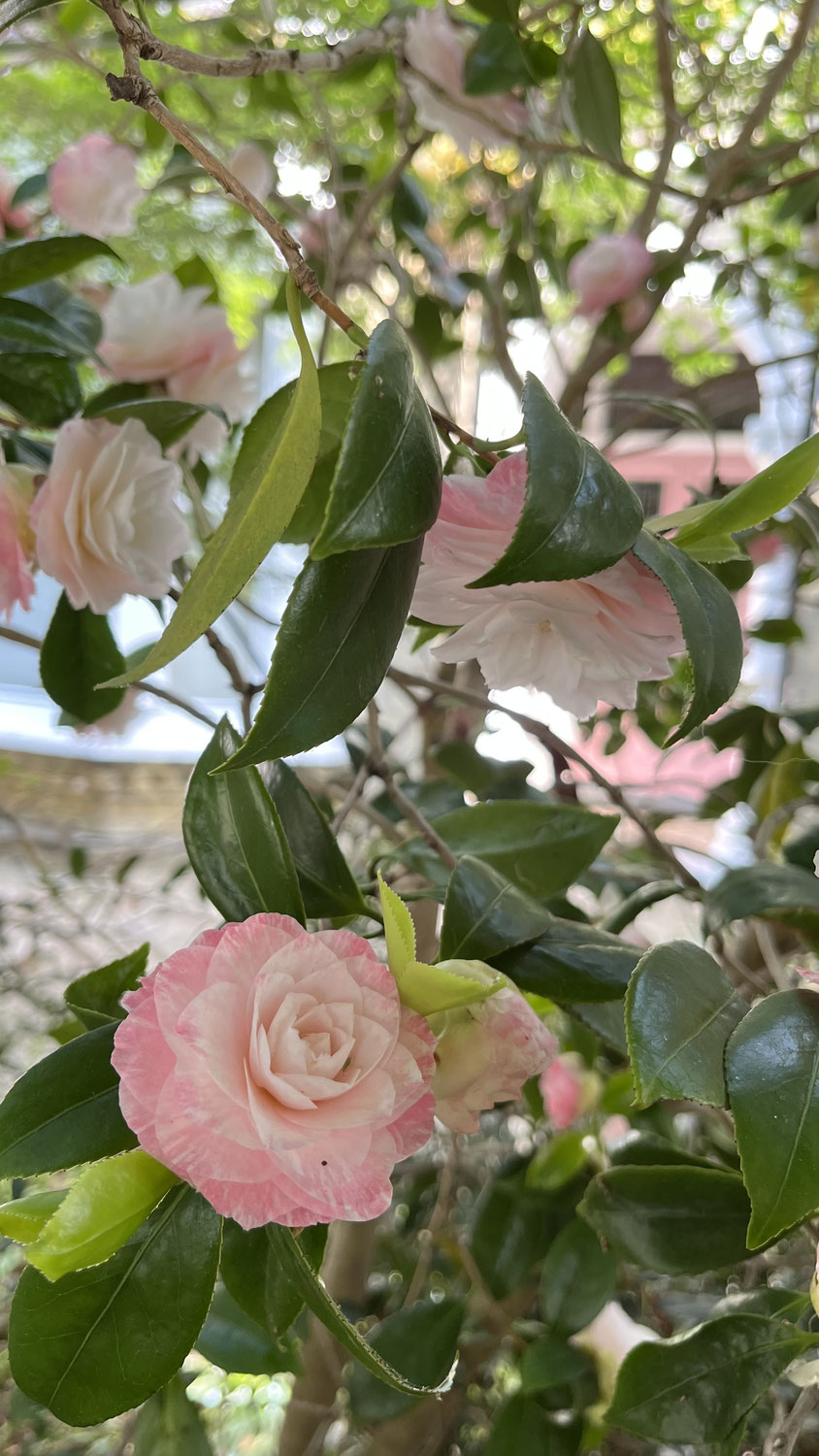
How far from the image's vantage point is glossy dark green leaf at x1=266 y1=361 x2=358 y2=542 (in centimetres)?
34

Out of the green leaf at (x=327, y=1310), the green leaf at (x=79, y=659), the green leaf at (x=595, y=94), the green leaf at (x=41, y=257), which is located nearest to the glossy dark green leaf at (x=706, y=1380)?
the green leaf at (x=327, y=1310)

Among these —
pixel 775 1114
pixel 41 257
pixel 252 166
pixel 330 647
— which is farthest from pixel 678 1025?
pixel 252 166

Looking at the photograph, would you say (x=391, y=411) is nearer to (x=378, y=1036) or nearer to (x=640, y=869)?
(x=378, y=1036)

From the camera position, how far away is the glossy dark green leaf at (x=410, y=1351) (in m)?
0.57

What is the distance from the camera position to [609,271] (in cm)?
75

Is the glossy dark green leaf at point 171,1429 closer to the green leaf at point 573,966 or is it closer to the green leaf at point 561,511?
the green leaf at point 573,966

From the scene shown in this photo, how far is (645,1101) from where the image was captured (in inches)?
9.6

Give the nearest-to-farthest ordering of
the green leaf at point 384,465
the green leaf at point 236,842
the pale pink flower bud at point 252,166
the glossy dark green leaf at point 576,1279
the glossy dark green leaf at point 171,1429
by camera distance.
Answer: the green leaf at point 384,465 → the green leaf at point 236,842 → the glossy dark green leaf at point 171,1429 → the glossy dark green leaf at point 576,1279 → the pale pink flower bud at point 252,166

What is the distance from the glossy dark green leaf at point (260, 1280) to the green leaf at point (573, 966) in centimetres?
10

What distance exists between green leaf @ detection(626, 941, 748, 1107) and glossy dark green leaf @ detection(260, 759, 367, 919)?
0.39 feet

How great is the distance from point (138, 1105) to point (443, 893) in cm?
15

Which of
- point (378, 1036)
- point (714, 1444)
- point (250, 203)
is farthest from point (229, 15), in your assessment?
point (714, 1444)

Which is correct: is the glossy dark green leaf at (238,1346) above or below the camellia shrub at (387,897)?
below

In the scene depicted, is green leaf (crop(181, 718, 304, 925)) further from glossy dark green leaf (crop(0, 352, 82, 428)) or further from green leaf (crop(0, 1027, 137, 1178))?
glossy dark green leaf (crop(0, 352, 82, 428))
